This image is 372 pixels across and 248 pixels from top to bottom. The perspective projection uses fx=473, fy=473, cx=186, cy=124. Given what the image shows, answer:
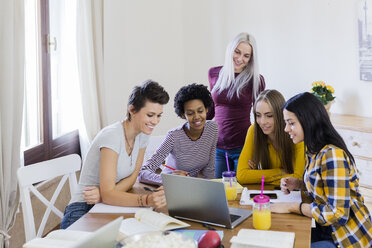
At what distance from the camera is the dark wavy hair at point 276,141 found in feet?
7.54

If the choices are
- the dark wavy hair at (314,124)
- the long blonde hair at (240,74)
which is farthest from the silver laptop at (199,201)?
the long blonde hair at (240,74)

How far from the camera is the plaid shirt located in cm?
170

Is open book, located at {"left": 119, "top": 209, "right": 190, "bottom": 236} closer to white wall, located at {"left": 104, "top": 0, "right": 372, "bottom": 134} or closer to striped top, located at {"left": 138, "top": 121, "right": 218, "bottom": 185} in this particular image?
striped top, located at {"left": 138, "top": 121, "right": 218, "bottom": 185}

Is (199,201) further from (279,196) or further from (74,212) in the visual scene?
(74,212)

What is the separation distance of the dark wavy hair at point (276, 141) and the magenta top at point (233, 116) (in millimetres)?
579

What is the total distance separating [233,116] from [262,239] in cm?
153

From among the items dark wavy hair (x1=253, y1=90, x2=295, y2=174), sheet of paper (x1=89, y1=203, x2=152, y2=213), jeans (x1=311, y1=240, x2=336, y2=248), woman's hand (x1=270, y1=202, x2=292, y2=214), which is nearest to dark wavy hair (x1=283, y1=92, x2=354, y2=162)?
woman's hand (x1=270, y1=202, x2=292, y2=214)

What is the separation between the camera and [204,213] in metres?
1.70

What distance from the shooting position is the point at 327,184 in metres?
1.74

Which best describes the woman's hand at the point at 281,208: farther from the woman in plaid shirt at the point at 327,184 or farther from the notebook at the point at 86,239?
the notebook at the point at 86,239

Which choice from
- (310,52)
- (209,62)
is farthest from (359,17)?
(209,62)

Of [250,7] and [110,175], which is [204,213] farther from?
[250,7]

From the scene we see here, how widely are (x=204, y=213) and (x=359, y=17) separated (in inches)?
99.1

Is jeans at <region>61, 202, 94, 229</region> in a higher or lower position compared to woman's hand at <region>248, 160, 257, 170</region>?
lower
